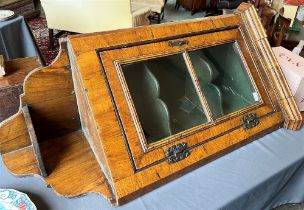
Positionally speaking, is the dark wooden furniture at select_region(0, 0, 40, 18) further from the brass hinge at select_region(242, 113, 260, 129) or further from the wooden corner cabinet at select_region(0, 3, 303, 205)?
the brass hinge at select_region(242, 113, 260, 129)

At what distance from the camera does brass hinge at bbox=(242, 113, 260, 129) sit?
102 centimetres

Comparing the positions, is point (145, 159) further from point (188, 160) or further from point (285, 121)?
point (285, 121)

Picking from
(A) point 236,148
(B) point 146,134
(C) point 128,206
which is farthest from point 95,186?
(A) point 236,148

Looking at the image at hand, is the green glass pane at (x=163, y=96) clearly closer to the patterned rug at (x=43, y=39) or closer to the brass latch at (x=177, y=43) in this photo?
the brass latch at (x=177, y=43)

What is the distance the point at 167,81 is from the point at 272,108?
45cm

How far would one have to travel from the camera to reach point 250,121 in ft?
3.36

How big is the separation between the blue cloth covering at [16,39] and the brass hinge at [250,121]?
2125 mm

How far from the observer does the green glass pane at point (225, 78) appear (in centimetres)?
104

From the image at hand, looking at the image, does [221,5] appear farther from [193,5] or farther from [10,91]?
[10,91]

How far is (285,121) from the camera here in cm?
111

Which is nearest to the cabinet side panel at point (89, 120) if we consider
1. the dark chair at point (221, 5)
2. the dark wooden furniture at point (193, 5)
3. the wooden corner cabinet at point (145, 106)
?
the wooden corner cabinet at point (145, 106)

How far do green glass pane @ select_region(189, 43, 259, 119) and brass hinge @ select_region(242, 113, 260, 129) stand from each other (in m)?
0.05

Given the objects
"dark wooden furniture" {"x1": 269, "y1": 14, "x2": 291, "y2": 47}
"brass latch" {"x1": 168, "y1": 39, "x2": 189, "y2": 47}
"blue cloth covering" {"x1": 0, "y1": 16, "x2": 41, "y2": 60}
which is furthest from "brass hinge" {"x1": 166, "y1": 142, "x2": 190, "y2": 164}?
"blue cloth covering" {"x1": 0, "y1": 16, "x2": 41, "y2": 60}

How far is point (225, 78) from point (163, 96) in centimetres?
30
